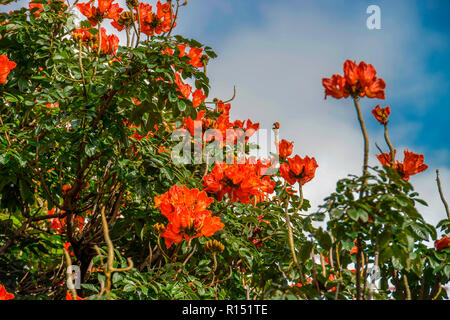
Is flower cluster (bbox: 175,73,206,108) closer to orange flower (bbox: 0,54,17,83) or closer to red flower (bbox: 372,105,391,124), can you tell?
orange flower (bbox: 0,54,17,83)

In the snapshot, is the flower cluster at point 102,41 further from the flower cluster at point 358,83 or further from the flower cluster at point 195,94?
the flower cluster at point 358,83

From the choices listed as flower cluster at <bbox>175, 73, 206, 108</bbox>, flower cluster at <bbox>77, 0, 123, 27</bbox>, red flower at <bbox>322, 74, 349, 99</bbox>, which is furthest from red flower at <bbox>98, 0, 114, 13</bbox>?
red flower at <bbox>322, 74, 349, 99</bbox>

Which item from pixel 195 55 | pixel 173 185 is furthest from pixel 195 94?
pixel 173 185

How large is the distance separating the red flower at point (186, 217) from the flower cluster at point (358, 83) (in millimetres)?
675

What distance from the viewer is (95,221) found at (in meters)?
2.68

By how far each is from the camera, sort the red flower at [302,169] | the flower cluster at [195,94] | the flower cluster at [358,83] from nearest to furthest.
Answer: the flower cluster at [358,83] → the red flower at [302,169] → the flower cluster at [195,94]

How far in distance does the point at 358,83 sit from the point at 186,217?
0.77 meters

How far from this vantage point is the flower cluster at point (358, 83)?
3.79 feet

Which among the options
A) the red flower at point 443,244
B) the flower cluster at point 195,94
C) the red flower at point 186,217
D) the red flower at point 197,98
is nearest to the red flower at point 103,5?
the flower cluster at point 195,94

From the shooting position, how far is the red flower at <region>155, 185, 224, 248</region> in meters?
1.50

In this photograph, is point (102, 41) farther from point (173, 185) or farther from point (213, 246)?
point (213, 246)

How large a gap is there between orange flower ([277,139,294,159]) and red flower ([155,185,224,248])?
1.33 metres
